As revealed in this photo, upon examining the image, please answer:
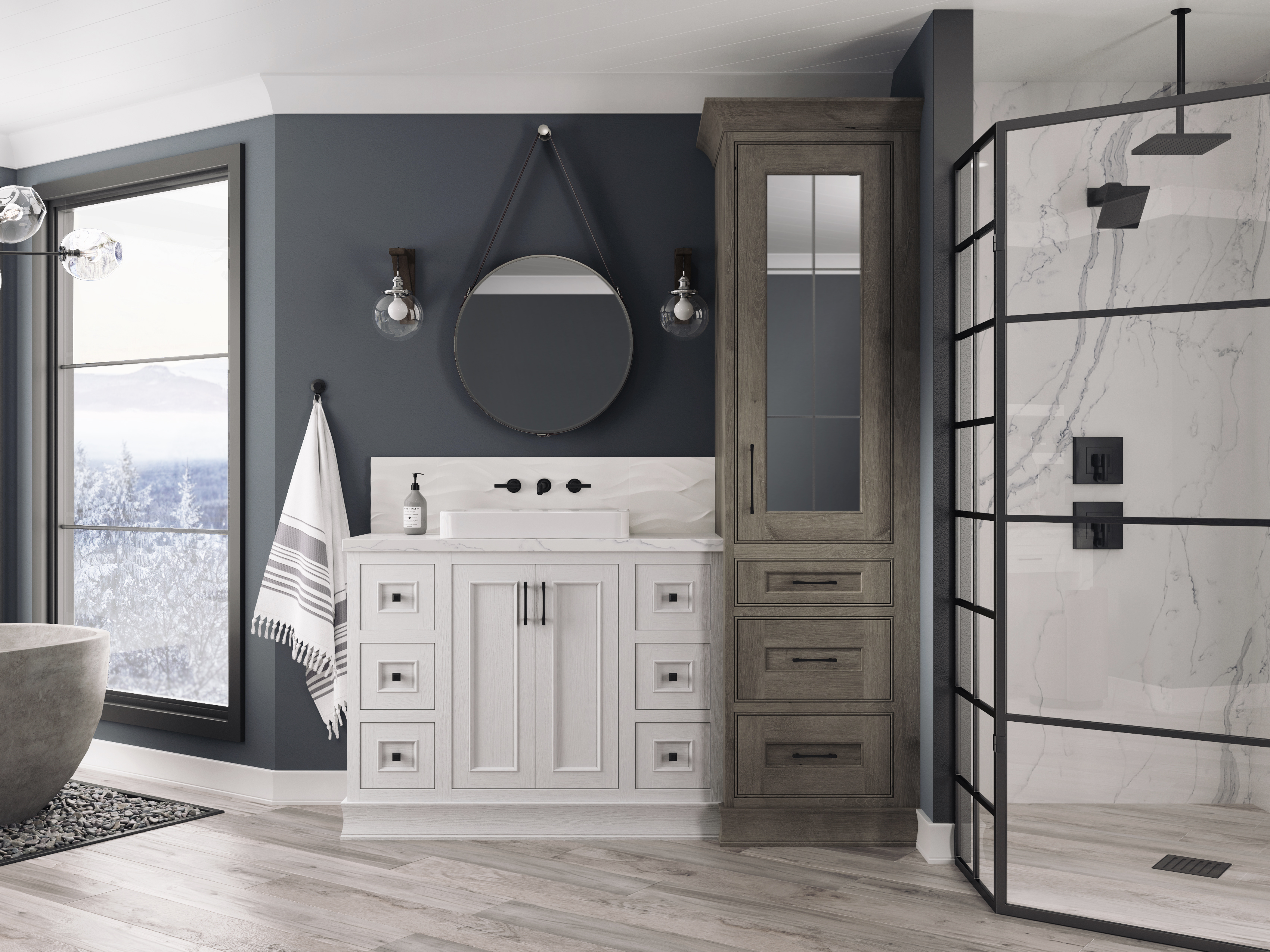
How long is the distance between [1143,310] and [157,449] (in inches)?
141

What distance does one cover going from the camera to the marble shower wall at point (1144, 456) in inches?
93.5

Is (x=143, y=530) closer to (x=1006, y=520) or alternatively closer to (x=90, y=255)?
(x=90, y=255)

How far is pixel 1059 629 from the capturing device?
8.41 ft

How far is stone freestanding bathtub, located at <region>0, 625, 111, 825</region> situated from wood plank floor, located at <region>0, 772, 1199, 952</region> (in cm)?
30

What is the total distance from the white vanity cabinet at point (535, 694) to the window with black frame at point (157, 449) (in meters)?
0.85

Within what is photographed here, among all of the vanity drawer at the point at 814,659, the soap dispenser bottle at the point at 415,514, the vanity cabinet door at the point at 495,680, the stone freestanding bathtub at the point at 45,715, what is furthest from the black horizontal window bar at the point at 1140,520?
the stone freestanding bathtub at the point at 45,715

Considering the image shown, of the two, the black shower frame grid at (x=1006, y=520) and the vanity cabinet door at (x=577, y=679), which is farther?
the vanity cabinet door at (x=577, y=679)

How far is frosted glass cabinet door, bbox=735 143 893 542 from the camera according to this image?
3100 millimetres

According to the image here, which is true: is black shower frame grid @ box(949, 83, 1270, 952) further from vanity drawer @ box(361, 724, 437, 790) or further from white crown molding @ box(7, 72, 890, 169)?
vanity drawer @ box(361, 724, 437, 790)

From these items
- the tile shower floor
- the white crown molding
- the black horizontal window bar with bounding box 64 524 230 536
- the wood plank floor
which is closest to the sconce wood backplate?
the white crown molding

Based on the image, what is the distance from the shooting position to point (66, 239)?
2639mm

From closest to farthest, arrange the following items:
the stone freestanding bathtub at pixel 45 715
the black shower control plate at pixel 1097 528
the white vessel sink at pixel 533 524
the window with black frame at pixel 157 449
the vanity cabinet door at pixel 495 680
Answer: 1. the black shower control plate at pixel 1097 528
2. the stone freestanding bathtub at pixel 45 715
3. the vanity cabinet door at pixel 495 680
4. the white vessel sink at pixel 533 524
5. the window with black frame at pixel 157 449

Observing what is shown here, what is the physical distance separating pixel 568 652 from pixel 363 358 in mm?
1329

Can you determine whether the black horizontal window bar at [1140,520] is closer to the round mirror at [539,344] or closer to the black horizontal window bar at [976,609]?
the black horizontal window bar at [976,609]
